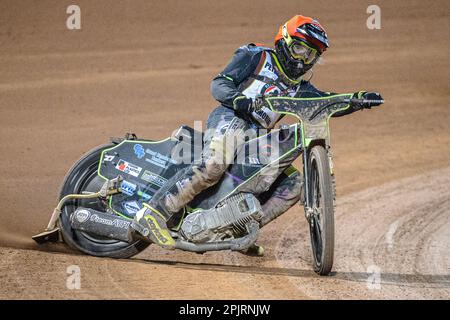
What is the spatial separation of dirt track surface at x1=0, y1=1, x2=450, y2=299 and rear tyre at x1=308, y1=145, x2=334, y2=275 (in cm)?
21

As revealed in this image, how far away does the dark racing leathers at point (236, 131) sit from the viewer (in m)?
7.82

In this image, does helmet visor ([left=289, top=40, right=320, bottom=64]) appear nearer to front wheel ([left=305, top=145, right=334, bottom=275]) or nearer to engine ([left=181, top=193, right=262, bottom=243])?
front wheel ([left=305, top=145, right=334, bottom=275])

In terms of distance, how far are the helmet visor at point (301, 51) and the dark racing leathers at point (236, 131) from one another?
0.23m

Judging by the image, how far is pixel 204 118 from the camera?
13.5 meters

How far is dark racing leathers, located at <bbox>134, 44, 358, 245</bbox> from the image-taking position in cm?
782

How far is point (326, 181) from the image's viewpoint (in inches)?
292

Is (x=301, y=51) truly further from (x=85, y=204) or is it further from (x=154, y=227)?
(x=85, y=204)

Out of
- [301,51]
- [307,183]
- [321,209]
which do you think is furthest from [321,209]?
[301,51]

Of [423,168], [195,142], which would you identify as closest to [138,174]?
[195,142]

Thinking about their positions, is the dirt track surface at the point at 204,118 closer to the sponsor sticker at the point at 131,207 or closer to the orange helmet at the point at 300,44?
the sponsor sticker at the point at 131,207

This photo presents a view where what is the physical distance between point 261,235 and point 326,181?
229cm

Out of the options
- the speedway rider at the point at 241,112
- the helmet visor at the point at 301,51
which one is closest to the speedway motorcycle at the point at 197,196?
the speedway rider at the point at 241,112

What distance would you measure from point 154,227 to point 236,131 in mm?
1107


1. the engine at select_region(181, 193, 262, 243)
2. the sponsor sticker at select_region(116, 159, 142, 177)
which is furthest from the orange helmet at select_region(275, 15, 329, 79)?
the sponsor sticker at select_region(116, 159, 142, 177)
